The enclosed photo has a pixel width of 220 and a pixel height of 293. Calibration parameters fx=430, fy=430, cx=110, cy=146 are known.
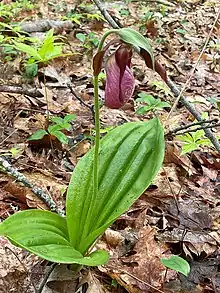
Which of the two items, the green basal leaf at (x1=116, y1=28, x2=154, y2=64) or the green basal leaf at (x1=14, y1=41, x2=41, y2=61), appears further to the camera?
the green basal leaf at (x1=14, y1=41, x2=41, y2=61)

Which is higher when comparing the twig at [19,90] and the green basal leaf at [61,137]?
the green basal leaf at [61,137]

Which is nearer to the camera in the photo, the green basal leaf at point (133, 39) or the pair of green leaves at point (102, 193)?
the green basal leaf at point (133, 39)

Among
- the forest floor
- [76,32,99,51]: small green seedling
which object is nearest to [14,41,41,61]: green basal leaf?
the forest floor

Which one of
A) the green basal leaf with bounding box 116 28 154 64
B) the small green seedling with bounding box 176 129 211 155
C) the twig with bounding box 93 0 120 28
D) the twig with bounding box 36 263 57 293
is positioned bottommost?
the twig with bounding box 36 263 57 293

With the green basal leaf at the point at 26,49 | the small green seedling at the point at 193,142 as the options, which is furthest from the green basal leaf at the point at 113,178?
the green basal leaf at the point at 26,49

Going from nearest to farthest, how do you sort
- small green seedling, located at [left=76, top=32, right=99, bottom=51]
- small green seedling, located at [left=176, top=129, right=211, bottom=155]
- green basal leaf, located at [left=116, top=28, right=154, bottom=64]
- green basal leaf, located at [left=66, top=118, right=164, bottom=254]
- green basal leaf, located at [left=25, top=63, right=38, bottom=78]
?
green basal leaf, located at [left=116, top=28, right=154, bottom=64], green basal leaf, located at [left=66, top=118, right=164, bottom=254], small green seedling, located at [left=176, top=129, right=211, bottom=155], green basal leaf, located at [left=25, top=63, right=38, bottom=78], small green seedling, located at [left=76, top=32, right=99, bottom=51]

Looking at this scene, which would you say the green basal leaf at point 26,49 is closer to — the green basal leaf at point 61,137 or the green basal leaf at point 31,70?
the green basal leaf at point 61,137

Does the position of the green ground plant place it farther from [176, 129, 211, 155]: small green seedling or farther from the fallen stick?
the fallen stick
